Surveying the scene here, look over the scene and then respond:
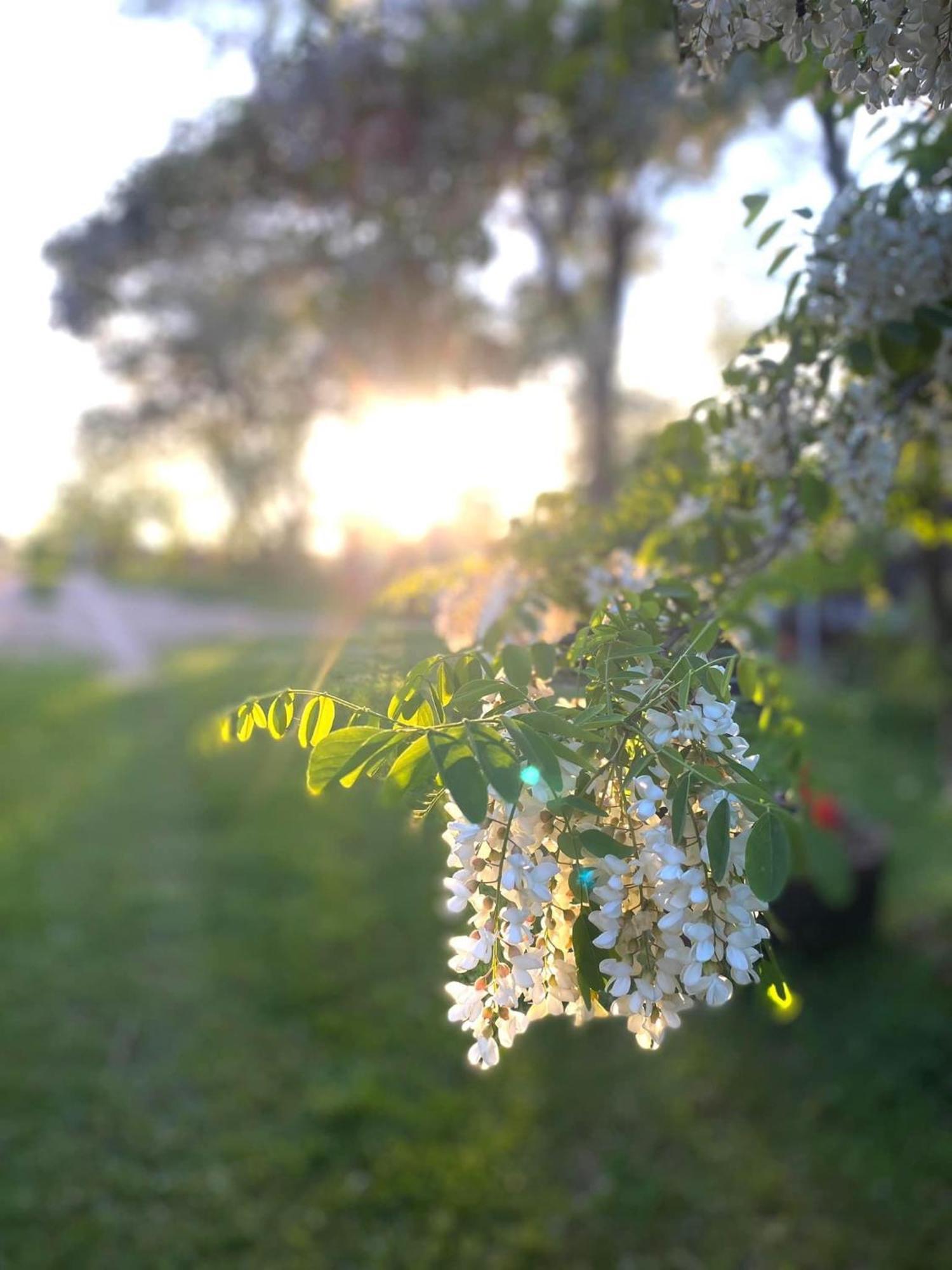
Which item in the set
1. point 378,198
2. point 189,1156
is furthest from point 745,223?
point 378,198

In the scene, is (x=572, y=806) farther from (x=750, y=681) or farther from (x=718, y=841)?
(x=750, y=681)

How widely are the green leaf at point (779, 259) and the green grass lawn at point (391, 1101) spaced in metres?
1.08

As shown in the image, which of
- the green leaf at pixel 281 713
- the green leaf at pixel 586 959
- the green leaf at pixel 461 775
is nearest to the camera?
the green leaf at pixel 461 775

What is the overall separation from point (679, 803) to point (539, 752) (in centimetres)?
17

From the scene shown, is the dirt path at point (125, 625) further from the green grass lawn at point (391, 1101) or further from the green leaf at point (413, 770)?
the green leaf at point (413, 770)

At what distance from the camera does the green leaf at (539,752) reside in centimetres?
117

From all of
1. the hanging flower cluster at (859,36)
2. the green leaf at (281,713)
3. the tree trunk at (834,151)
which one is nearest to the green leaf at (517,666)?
the green leaf at (281,713)

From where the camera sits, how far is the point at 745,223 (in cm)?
201

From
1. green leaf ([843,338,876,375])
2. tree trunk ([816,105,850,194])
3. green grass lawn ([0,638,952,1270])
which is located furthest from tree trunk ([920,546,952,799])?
green leaf ([843,338,876,375])

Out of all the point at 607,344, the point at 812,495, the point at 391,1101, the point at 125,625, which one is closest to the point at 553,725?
the point at 812,495

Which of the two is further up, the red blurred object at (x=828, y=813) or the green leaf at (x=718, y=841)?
the red blurred object at (x=828, y=813)

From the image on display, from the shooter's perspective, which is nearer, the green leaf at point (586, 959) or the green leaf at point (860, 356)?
the green leaf at point (586, 959)

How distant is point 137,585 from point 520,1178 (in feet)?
120

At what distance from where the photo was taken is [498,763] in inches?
46.8
